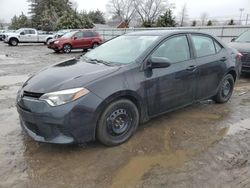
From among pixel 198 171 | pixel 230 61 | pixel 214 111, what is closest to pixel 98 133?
pixel 198 171

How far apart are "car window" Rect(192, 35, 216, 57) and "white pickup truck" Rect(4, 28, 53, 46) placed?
2668 centimetres

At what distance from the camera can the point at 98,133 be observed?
3.81 m

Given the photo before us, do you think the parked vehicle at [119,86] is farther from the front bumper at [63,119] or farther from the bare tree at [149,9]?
the bare tree at [149,9]

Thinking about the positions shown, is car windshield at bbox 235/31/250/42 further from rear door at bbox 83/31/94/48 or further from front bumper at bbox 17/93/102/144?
rear door at bbox 83/31/94/48

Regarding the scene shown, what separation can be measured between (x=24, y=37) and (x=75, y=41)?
1113cm

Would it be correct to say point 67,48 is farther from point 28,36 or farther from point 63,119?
point 63,119

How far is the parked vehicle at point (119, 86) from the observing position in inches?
141

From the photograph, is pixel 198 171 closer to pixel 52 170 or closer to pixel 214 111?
pixel 52 170

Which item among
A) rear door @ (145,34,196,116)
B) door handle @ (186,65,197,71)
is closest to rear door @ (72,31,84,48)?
rear door @ (145,34,196,116)

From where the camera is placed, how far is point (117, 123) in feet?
13.2

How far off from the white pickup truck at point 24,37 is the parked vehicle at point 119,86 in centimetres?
2623

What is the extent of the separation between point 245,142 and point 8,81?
727cm

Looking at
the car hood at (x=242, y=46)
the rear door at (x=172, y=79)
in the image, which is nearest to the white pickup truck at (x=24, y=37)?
the car hood at (x=242, y=46)

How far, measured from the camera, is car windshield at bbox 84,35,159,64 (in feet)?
14.5
